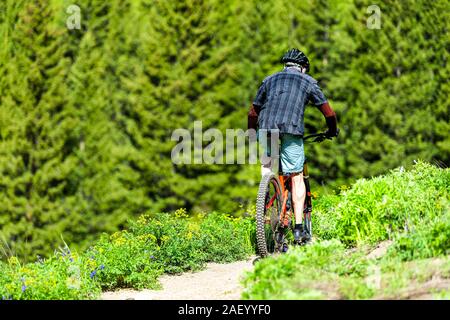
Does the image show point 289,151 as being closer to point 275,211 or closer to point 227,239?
point 275,211

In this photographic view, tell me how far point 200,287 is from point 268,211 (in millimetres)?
990

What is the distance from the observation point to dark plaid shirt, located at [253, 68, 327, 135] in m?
6.74

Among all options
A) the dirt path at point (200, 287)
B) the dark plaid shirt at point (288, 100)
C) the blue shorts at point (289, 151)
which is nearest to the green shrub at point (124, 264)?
the dirt path at point (200, 287)

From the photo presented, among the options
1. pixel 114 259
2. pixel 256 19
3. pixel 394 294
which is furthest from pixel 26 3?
pixel 394 294

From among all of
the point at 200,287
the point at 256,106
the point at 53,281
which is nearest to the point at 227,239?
the point at 200,287

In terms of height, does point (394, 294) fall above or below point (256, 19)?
below

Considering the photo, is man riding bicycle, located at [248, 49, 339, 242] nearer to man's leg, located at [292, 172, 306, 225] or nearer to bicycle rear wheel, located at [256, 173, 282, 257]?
man's leg, located at [292, 172, 306, 225]

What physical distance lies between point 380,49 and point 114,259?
23.8 metres

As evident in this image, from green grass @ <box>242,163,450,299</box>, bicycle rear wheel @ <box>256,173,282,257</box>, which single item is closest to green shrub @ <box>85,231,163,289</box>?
bicycle rear wheel @ <box>256,173,282,257</box>

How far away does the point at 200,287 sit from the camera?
21.5 feet

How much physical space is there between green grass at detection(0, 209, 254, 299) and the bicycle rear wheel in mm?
755

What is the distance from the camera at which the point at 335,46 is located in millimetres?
29125

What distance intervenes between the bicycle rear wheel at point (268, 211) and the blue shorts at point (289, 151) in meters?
0.20
